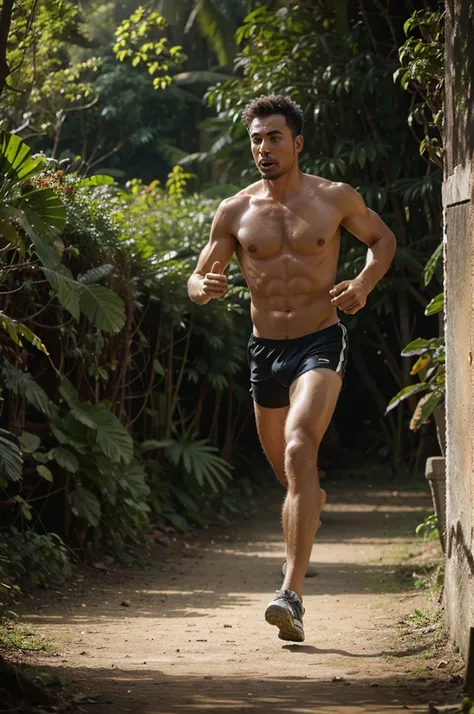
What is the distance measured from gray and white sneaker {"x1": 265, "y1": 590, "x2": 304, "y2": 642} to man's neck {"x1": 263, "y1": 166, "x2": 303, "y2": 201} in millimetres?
1937

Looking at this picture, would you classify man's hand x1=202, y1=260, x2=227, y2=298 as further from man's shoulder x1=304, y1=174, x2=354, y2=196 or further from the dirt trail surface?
the dirt trail surface

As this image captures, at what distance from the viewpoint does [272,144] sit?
5.70m

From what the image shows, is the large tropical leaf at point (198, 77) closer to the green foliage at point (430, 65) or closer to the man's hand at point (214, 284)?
the green foliage at point (430, 65)

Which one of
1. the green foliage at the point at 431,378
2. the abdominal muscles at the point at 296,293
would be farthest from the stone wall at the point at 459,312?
the green foliage at the point at 431,378

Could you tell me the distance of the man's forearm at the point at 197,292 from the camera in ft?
18.4

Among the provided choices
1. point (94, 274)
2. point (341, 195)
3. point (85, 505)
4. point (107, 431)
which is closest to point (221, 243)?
point (341, 195)

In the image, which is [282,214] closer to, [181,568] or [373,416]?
[181,568]

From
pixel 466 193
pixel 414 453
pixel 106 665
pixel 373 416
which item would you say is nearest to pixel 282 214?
pixel 466 193

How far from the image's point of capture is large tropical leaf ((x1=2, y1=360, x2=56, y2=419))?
7.44 meters

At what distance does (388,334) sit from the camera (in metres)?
15.6

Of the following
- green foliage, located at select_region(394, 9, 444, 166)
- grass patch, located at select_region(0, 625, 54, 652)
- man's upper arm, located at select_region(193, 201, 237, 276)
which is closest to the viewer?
grass patch, located at select_region(0, 625, 54, 652)

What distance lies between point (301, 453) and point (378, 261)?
3.37ft

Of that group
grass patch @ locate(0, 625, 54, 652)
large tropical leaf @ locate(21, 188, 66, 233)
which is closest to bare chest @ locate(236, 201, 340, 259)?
large tropical leaf @ locate(21, 188, 66, 233)

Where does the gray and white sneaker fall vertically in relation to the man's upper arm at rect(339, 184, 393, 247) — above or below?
below
